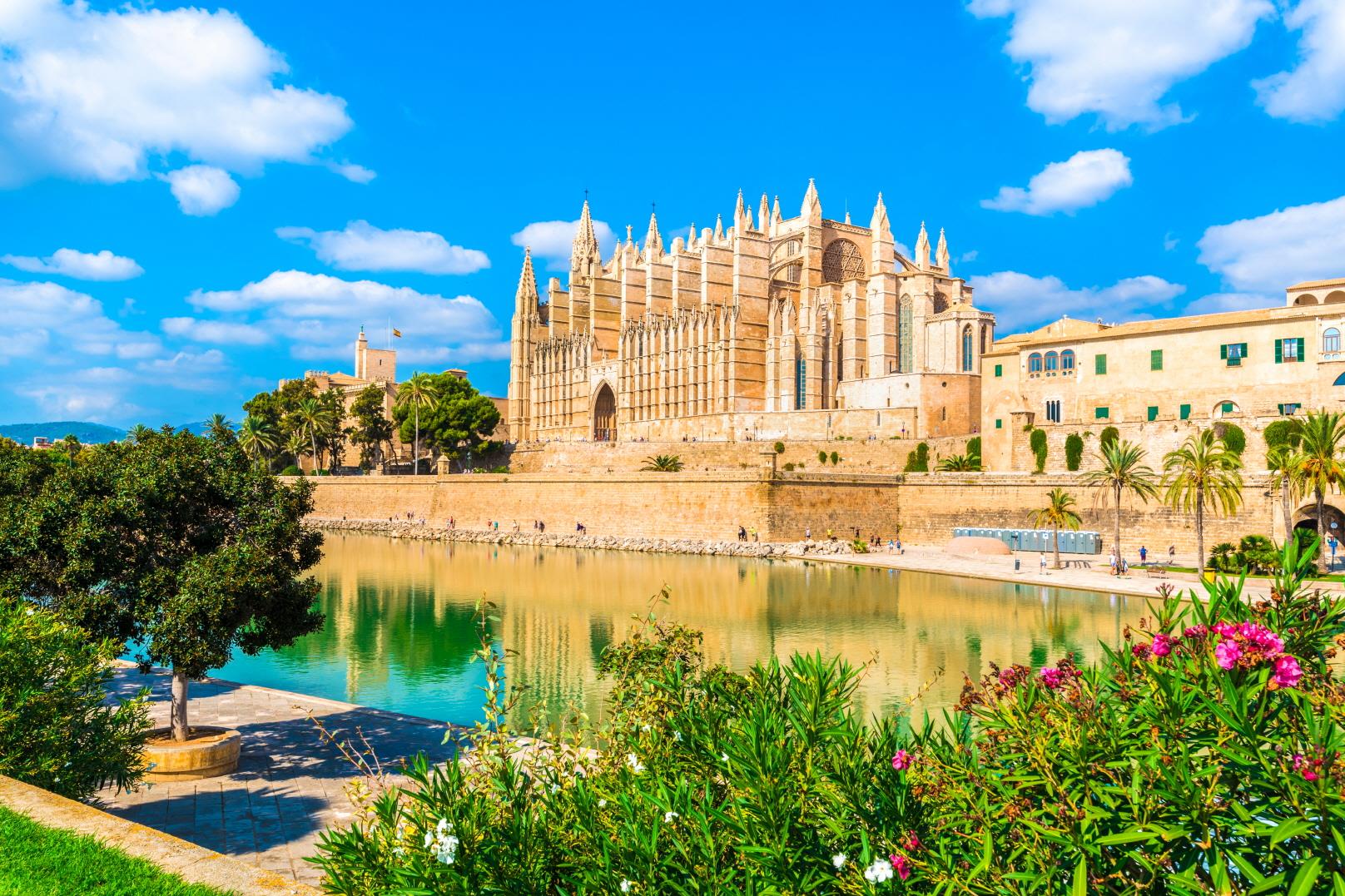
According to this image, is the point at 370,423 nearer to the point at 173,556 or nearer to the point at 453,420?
the point at 453,420

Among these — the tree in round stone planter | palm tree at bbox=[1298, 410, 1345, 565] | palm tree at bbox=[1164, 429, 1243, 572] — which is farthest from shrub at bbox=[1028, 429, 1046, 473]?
the tree in round stone planter

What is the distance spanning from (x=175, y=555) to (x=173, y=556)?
2cm

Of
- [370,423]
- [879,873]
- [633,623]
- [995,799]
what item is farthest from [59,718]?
[370,423]

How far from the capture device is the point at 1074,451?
39938 millimetres

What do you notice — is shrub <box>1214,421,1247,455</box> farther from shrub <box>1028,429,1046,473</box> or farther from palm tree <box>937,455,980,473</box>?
palm tree <box>937,455,980,473</box>

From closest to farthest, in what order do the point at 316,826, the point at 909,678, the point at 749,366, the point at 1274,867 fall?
the point at 1274,867, the point at 316,826, the point at 909,678, the point at 749,366

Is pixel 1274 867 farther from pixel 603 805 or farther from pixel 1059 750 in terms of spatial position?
pixel 603 805

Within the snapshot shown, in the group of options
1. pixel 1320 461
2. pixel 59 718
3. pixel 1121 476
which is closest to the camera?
pixel 59 718

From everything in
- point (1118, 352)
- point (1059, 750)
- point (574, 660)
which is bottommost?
point (574, 660)

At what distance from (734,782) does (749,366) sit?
58.0 meters

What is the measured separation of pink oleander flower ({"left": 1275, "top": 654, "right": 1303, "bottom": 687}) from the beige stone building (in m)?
36.6

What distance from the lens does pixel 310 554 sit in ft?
38.9

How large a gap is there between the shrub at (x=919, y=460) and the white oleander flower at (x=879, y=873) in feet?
144

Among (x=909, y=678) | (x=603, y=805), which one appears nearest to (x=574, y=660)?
(x=909, y=678)
